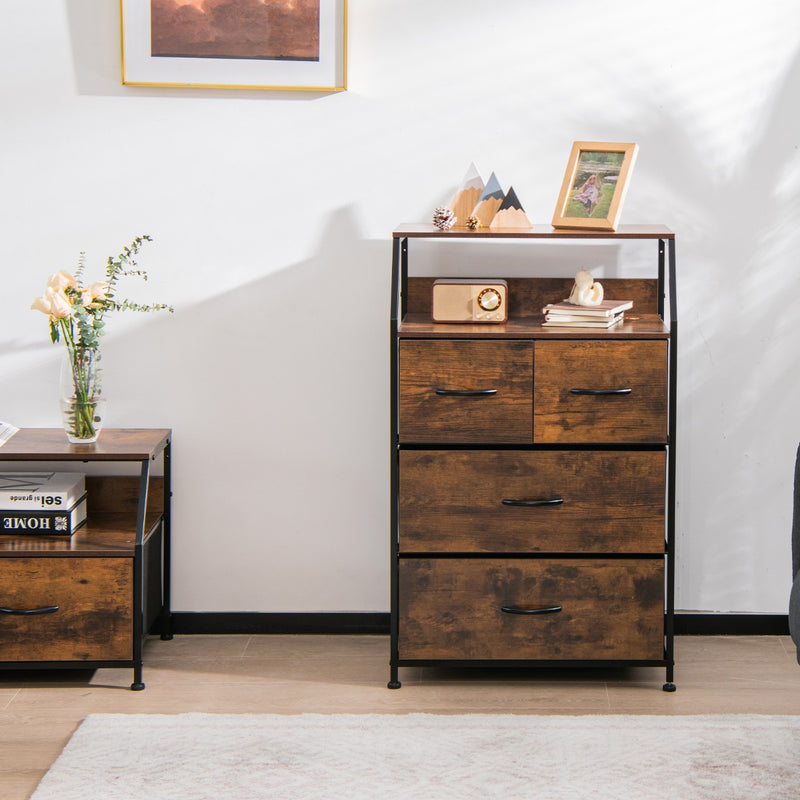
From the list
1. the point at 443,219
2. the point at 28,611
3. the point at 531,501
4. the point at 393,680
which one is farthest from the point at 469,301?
the point at 28,611

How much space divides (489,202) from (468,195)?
0.06m

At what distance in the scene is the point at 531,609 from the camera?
2660 millimetres

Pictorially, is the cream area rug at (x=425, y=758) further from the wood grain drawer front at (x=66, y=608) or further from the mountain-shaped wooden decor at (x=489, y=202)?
the mountain-shaped wooden decor at (x=489, y=202)

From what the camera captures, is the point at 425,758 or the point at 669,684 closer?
the point at 425,758

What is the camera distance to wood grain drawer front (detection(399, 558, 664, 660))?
8.68 feet

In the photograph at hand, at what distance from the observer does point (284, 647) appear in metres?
2.98

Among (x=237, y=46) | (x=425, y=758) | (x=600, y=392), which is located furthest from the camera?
(x=237, y=46)

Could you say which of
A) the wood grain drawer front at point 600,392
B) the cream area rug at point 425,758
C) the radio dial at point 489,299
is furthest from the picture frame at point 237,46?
the cream area rug at point 425,758

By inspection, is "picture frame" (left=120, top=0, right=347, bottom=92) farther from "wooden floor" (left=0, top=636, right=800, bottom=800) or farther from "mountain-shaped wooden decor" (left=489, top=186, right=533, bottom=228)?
"wooden floor" (left=0, top=636, right=800, bottom=800)

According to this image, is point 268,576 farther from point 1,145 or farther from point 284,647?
point 1,145

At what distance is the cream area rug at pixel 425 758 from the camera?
220cm

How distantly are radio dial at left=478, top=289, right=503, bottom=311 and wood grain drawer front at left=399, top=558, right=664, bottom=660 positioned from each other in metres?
0.61

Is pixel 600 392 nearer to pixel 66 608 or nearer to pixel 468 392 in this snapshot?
pixel 468 392

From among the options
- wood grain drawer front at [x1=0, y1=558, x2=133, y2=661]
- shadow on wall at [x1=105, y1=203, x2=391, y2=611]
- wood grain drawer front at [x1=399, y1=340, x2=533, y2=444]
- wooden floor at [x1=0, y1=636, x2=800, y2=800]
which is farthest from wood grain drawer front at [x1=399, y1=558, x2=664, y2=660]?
wood grain drawer front at [x1=0, y1=558, x2=133, y2=661]
